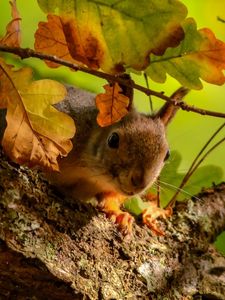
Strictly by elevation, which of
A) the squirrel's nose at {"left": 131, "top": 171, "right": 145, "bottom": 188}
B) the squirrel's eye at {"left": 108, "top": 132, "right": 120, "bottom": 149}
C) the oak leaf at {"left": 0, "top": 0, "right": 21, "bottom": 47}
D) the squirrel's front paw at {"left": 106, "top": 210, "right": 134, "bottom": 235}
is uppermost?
the oak leaf at {"left": 0, "top": 0, "right": 21, "bottom": 47}

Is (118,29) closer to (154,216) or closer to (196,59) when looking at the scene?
(196,59)

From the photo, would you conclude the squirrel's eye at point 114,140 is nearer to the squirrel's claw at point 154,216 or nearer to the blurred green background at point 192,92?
the squirrel's claw at point 154,216

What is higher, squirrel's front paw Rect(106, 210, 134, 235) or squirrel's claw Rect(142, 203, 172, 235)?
squirrel's front paw Rect(106, 210, 134, 235)

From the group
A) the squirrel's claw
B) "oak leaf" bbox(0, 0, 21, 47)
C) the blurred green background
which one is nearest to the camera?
"oak leaf" bbox(0, 0, 21, 47)

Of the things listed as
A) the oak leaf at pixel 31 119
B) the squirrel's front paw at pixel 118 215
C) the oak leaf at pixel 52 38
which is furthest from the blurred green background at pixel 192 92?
the oak leaf at pixel 31 119

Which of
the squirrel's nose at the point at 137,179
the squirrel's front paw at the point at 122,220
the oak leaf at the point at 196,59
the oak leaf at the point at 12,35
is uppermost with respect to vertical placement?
the oak leaf at the point at 196,59

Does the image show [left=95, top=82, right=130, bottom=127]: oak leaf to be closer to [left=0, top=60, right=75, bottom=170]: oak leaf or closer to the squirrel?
[left=0, top=60, right=75, bottom=170]: oak leaf

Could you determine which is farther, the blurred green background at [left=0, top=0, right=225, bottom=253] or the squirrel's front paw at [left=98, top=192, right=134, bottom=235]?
the blurred green background at [left=0, top=0, right=225, bottom=253]

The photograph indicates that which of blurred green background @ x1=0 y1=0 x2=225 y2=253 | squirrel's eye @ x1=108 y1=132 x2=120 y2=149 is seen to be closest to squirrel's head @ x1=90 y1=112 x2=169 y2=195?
squirrel's eye @ x1=108 y1=132 x2=120 y2=149
